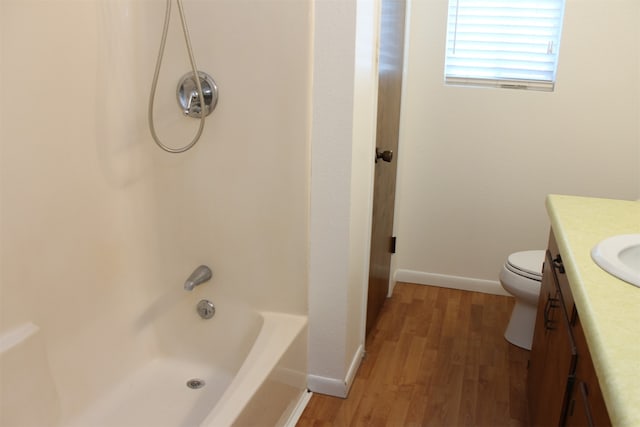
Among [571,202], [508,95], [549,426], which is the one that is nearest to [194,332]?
[549,426]

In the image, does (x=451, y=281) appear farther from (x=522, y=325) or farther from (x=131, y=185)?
(x=131, y=185)

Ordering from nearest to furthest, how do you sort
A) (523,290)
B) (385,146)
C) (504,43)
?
(523,290)
(385,146)
(504,43)

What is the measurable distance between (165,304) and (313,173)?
32.9 inches

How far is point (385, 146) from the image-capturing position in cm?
257

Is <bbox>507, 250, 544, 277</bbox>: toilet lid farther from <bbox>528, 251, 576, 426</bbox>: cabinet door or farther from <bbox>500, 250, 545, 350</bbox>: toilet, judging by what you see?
<bbox>528, 251, 576, 426</bbox>: cabinet door

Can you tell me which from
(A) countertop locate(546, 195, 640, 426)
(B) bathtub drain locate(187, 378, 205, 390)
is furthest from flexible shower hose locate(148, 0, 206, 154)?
(A) countertop locate(546, 195, 640, 426)

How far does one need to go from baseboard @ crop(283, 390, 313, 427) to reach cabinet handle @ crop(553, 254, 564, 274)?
1.06 metres

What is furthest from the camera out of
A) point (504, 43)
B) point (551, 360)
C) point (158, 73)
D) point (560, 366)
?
point (504, 43)

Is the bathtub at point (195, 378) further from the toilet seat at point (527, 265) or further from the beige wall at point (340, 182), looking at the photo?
the toilet seat at point (527, 265)

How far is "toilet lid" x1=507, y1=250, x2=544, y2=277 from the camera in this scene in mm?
2465

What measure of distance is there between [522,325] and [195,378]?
1.51 metres

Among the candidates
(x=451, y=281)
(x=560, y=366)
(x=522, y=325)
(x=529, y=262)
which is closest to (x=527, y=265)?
(x=529, y=262)

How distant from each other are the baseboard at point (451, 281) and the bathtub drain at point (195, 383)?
147 cm

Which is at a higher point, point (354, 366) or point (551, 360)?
point (551, 360)
